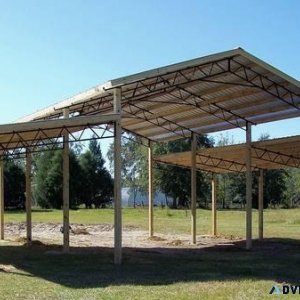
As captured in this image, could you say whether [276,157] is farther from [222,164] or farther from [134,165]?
[134,165]

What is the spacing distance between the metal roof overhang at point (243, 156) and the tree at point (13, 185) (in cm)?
4295

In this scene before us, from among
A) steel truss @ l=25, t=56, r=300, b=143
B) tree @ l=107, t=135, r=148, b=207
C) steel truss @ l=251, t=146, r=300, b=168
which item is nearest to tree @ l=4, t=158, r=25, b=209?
tree @ l=107, t=135, r=148, b=207

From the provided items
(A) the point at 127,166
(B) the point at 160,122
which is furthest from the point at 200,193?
(B) the point at 160,122

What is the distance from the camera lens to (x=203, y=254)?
20.3 m

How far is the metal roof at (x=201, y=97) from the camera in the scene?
1791cm

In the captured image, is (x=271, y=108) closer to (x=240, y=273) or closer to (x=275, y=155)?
(x=275, y=155)

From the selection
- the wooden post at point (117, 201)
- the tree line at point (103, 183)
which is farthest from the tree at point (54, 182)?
the wooden post at point (117, 201)

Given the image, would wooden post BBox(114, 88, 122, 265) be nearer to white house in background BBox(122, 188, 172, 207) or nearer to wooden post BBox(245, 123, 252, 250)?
wooden post BBox(245, 123, 252, 250)

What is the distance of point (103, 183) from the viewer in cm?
7600

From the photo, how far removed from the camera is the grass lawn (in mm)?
11461

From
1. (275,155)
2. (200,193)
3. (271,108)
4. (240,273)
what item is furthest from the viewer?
(200,193)

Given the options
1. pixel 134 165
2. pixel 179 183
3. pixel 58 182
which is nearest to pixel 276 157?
pixel 58 182

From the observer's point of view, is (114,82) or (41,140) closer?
(114,82)

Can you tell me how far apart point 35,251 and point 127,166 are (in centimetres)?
8488
